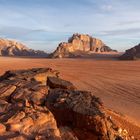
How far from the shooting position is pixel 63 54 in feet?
178

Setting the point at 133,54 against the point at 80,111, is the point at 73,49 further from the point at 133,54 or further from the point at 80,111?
the point at 80,111

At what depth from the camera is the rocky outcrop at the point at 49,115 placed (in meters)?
6.65

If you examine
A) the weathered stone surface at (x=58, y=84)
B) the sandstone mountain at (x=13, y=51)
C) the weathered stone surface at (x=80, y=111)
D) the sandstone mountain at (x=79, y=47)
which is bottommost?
the sandstone mountain at (x=13, y=51)

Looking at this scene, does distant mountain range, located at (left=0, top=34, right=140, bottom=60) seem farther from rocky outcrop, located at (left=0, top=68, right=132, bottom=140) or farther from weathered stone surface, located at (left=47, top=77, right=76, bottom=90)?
rocky outcrop, located at (left=0, top=68, right=132, bottom=140)

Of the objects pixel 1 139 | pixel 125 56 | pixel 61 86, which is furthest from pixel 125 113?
pixel 125 56

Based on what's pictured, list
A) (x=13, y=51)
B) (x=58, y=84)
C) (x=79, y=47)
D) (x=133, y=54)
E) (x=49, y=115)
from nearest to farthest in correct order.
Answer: (x=49, y=115) → (x=58, y=84) → (x=133, y=54) → (x=79, y=47) → (x=13, y=51)

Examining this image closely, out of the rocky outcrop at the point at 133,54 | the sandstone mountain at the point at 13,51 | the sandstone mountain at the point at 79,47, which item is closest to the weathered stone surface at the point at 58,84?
the rocky outcrop at the point at 133,54

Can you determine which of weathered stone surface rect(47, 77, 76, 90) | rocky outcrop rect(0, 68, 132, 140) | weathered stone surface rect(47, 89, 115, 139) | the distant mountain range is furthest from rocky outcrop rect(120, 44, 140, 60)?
weathered stone surface rect(47, 89, 115, 139)

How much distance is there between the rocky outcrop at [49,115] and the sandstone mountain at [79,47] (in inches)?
1721

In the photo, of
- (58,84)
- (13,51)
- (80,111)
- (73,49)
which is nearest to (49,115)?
(80,111)

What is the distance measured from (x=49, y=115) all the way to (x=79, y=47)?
2352 inches

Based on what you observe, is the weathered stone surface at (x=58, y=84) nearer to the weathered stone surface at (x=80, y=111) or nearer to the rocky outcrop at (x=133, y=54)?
the weathered stone surface at (x=80, y=111)

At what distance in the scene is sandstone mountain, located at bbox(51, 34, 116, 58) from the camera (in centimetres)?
5494

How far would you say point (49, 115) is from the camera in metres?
7.30
